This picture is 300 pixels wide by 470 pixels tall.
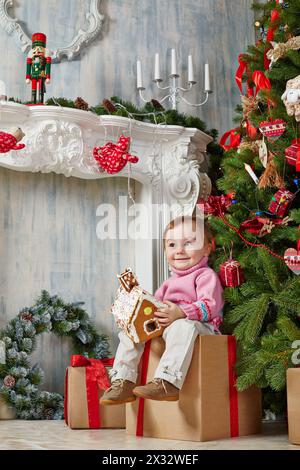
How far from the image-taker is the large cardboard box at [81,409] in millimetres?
2752

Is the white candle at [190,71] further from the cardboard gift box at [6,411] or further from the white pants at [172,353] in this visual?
the cardboard gift box at [6,411]

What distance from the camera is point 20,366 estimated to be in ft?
10.7

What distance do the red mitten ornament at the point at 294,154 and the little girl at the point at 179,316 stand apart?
20.3 inches

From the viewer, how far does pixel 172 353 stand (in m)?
2.26

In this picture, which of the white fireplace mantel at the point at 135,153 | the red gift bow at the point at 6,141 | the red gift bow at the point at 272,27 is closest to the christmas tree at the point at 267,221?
the red gift bow at the point at 272,27

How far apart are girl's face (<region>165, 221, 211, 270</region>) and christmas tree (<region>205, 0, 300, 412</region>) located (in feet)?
0.24

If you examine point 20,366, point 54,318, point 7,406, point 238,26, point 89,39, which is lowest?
point 7,406

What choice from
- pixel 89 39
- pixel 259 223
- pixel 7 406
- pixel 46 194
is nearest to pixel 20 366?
pixel 7 406

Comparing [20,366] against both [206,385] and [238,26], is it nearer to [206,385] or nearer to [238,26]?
[206,385]

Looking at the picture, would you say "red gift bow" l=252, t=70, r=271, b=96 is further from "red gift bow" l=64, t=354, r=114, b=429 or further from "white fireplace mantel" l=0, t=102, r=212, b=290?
"red gift bow" l=64, t=354, r=114, b=429

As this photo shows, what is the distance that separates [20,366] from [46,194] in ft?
3.37

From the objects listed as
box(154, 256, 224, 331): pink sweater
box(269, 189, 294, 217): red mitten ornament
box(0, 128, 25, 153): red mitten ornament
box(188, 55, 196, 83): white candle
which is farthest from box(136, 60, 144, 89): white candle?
box(269, 189, 294, 217): red mitten ornament

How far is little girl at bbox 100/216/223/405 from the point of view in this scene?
222cm
